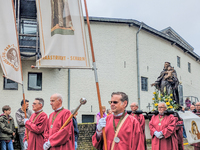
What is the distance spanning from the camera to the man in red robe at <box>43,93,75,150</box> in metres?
5.43

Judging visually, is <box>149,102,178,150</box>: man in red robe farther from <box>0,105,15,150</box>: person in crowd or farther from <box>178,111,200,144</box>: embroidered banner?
<box>0,105,15,150</box>: person in crowd

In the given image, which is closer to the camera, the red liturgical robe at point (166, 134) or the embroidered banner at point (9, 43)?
the embroidered banner at point (9, 43)

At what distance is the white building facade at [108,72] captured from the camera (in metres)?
14.6

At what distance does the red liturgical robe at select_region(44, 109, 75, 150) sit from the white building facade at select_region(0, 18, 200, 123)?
8.86 metres

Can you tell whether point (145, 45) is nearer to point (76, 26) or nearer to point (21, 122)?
point (21, 122)

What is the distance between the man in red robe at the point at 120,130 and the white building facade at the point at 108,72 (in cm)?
1047

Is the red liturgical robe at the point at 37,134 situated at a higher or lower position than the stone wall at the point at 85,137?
higher

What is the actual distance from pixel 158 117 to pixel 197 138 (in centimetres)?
117

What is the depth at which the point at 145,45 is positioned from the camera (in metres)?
19.5

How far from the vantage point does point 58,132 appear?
5.43m

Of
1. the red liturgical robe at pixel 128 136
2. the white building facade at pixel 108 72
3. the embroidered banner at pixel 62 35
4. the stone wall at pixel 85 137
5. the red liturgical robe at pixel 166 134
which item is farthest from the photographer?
the white building facade at pixel 108 72

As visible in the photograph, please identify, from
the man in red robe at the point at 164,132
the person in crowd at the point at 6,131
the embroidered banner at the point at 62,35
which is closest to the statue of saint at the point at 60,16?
the embroidered banner at the point at 62,35

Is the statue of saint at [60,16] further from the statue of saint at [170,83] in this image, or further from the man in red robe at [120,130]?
the statue of saint at [170,83]

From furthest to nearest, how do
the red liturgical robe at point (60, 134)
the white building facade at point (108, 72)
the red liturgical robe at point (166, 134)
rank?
1. the white building facade at point (108, 72)
2. the red liturgical robe at point (166, 134)
3. the red liturgical robe at point (60, 134)
